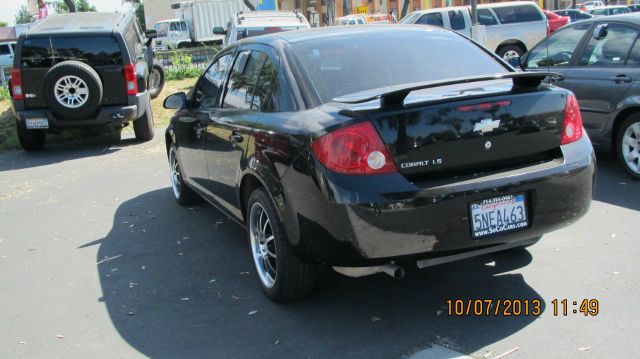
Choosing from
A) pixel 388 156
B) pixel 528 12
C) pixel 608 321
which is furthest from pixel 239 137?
pixel 528 12

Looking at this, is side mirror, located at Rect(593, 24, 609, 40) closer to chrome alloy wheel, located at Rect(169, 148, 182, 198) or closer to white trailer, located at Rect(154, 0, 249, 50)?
chrome alloy wheel, located at Rect(169, 148, 182, 198)

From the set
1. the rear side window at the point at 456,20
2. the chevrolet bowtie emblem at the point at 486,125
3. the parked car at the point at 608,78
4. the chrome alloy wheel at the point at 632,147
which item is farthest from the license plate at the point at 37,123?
the rear side window at the point at 456,20

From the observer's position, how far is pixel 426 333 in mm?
3439

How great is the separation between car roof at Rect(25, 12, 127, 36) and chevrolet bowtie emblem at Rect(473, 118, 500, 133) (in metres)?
8.38

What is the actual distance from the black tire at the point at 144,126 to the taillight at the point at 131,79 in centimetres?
59

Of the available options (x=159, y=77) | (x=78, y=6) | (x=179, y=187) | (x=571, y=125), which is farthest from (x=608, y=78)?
(x=78, y=6)

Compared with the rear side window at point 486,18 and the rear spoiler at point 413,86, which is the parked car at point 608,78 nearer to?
the rear spoiler at point 413,86

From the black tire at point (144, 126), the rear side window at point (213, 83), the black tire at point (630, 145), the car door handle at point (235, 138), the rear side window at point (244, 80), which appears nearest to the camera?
the car door handle at point (235, 138)

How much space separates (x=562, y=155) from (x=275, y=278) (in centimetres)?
185

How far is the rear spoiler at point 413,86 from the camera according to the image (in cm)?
328

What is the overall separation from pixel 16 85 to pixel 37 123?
0.73 m

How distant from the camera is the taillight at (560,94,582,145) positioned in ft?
12.0

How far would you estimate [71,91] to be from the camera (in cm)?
965

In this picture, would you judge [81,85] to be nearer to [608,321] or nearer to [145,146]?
[145,146]
